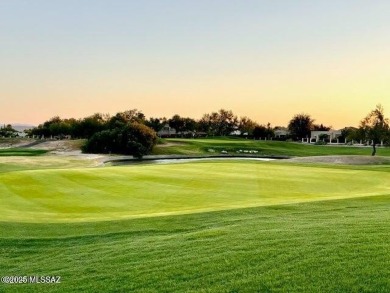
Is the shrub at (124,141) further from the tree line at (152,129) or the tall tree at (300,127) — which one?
the tall tree at (300,127)

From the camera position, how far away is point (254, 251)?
7.29 m

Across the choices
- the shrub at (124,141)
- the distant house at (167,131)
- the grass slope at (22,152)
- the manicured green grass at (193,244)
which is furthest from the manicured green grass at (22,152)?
the distant house at (167,131)

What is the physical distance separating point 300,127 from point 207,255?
471 feet

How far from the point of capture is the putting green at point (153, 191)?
591 inches

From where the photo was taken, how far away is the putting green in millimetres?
15000

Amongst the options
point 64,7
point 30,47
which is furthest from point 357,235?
point 30,47

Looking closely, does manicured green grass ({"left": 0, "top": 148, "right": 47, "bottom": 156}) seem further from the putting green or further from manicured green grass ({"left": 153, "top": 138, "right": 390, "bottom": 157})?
the putting green

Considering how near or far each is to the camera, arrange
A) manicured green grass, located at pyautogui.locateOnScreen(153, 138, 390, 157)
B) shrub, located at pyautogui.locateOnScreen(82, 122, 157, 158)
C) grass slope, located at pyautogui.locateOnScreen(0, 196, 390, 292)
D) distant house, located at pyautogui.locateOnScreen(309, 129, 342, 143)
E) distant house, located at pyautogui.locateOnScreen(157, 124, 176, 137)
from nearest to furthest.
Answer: grass slope, located at pyautogui.locateOnScreen(0, 196, 390, 292) → shrub, located at pyautogui.locateOnScreen(82, 122, 157, 158) → manicured green grass, located at pyautogui.locateOnScreen(153, 138, 390, 157) → distant house, located at pyautogui.locateOnScreen(309, 129, 342, 143) → distant house, located at pyautogui.locateOnScreen(157, 124, 176, 137)

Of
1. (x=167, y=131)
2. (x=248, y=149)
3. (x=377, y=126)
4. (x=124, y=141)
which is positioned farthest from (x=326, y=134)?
(x=124, y=141)

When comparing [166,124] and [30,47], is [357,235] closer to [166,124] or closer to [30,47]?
[30,47]

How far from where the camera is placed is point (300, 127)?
14625 cm

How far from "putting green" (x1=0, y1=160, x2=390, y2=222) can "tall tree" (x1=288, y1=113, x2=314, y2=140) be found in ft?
394

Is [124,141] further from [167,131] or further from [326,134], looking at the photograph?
[167,131]

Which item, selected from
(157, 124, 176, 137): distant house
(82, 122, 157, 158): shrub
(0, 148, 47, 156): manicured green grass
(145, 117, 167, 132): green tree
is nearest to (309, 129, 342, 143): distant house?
(157, 124, 176, 137): distant house
